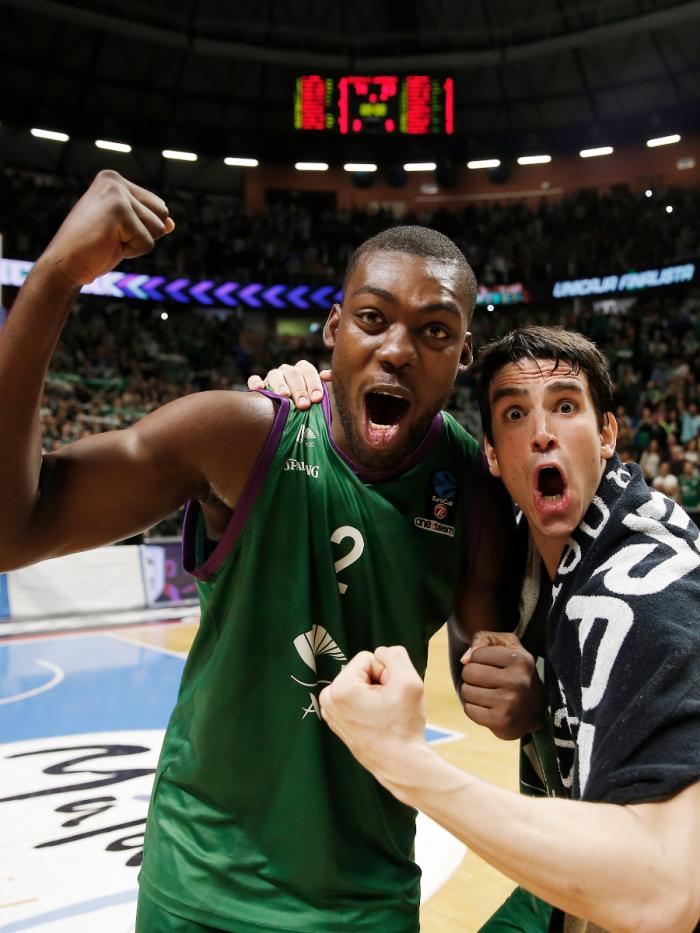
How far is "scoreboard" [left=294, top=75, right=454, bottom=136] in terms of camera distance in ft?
76.7

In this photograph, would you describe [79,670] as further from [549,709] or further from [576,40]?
[576,40]

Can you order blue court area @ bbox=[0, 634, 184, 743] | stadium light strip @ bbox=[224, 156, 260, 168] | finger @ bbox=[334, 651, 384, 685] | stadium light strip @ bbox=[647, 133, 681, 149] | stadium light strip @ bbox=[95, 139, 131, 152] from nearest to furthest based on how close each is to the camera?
finger @ bbox=[334, 651, 384, 685] < blue court area @ bbox=[0, 634, 184, 743] < stadium light strip @ bbox=[95, 139, 131, 152] < stadium light strip @ bbox=[647, 133, 681, 149] < stadium light strip @ bbox=[224, 156, 260, 168]

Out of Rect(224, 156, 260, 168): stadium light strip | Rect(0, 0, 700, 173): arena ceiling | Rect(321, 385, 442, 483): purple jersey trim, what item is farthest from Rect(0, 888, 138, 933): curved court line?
Rect(224, 156, 260, 168): stadium light strip

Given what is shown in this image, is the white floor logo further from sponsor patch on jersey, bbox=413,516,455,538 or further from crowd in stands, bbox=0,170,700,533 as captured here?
crowd in stands, bbox=0,170,700,533

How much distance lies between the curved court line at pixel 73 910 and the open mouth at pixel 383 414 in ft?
7.86

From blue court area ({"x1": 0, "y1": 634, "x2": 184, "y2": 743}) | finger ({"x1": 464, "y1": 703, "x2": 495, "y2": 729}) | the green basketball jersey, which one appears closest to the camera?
the green basketball jersey

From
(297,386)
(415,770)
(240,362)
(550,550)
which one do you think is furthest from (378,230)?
(415,770)

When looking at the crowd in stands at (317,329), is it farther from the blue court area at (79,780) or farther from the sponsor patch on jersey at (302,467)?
the sponsor patch on jersey at (302,467)

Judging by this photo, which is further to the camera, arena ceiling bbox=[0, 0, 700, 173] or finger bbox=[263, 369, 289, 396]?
arena ceiling bbox=[0, 0, 700, 173]

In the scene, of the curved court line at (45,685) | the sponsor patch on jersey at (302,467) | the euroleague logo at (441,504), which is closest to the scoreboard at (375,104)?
the curved court line at (45,685)

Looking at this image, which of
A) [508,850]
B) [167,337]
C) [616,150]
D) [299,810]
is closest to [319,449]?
[299,810]

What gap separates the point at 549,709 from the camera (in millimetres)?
1827

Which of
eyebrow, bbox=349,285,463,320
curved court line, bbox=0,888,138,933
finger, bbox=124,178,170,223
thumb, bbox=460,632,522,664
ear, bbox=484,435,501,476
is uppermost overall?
finger, bbox=124,178,170,223

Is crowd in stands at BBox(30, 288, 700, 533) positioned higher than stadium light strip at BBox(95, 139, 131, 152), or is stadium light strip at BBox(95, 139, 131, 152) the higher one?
stadium light strip at BBox(95, 139, 131, 152)
